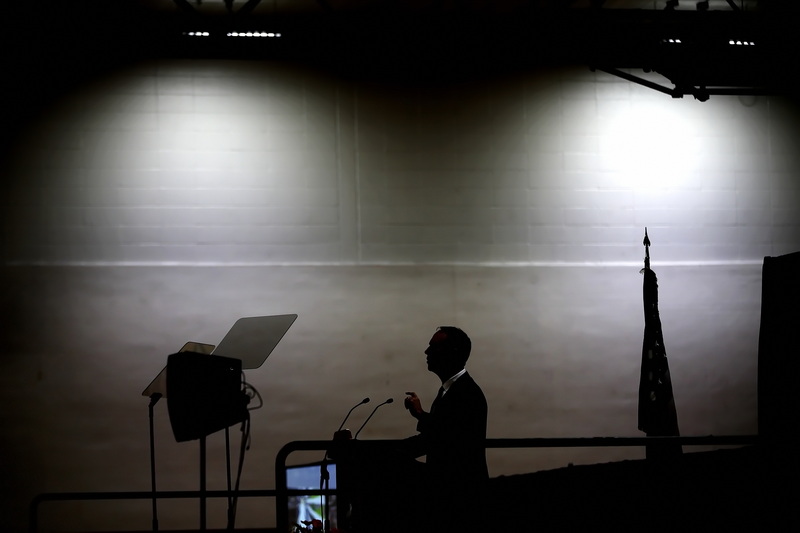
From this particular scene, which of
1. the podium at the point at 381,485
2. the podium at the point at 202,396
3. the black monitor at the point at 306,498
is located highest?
the podium at the point at 202,396

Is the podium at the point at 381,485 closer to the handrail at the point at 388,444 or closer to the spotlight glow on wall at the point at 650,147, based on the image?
the handrail at the point at 388,444

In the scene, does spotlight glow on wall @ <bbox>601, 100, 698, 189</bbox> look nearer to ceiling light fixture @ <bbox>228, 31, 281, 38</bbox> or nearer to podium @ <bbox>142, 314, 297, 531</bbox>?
ceiling light fixture @ <bbox>228, 31, 281, 38</bbox>

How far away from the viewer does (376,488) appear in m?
3.05

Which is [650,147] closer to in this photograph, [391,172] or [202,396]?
[391,172]

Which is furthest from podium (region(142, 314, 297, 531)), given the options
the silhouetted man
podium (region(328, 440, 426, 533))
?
the silhouetted man

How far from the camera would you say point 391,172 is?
6.01 meters

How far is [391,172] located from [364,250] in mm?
691

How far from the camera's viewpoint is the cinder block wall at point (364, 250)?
563 centimetres

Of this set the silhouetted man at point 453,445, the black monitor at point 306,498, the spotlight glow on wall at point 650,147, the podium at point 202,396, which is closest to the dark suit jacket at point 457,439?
the silhouetted man at point 453,445

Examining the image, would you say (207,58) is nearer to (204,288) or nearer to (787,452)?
(204,288)

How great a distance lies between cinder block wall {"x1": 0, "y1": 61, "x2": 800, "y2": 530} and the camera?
563 centimetres

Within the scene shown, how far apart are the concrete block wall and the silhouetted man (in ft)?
8.35

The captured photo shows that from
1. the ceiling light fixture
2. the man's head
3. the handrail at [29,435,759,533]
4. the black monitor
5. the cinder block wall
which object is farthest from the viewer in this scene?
the cinder block wall

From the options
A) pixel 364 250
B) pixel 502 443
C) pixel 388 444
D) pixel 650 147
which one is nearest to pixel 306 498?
pixel 388 444
